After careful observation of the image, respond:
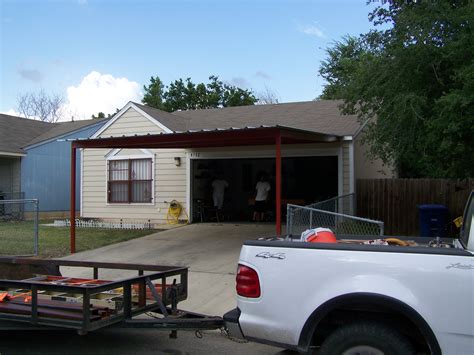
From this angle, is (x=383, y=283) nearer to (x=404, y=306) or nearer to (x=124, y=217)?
(x=404, y=306)

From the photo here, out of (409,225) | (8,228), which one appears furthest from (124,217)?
(409,225)

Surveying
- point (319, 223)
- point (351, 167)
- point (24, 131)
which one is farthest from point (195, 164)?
point (24, 131)

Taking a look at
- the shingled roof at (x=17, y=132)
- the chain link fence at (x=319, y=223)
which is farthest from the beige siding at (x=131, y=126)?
the chain link fence at (x=319, y=223)

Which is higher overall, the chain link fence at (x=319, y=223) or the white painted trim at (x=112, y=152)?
the white painted trim at (x=112, y=152)

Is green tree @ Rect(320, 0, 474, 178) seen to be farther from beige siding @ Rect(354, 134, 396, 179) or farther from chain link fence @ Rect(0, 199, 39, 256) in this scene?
chain link fence @ Rect(0, 199, 39, 256)

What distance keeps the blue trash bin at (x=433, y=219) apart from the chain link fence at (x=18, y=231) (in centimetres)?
981

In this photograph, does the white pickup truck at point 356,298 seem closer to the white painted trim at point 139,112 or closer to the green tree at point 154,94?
the white painted trim at point 139,112

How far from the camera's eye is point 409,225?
50.0ft

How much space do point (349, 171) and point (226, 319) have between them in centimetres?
1085

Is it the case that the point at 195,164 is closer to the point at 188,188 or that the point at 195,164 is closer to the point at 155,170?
the point at 188,188

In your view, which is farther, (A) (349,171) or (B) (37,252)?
(A) (349,171)

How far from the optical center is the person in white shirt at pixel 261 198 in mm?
16766

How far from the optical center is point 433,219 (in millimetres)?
13508

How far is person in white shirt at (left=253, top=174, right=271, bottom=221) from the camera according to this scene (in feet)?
55.0
